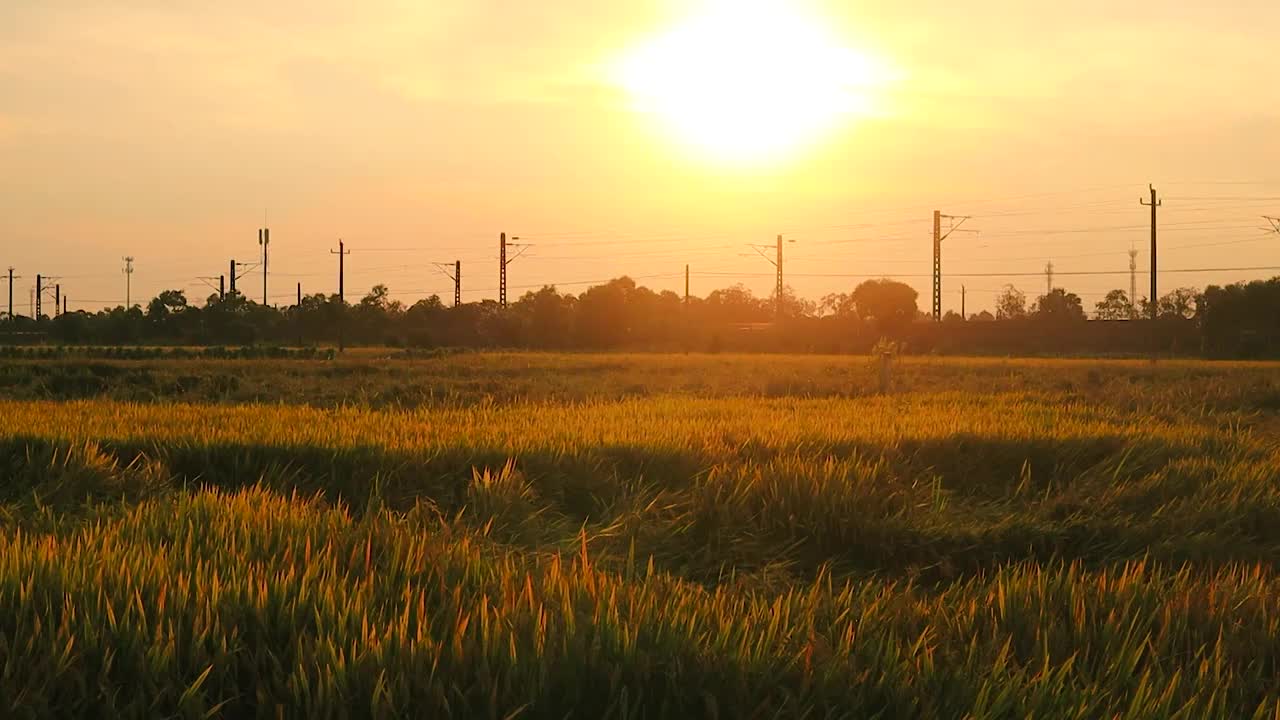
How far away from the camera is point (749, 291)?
93.4 m

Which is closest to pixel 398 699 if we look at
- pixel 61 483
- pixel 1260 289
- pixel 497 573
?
pixel 497 573

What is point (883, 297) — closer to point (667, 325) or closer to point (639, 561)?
point (667, 325)

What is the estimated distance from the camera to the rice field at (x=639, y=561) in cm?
287

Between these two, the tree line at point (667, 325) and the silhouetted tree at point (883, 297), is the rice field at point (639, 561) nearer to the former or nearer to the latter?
the tree line at point (667, 325)

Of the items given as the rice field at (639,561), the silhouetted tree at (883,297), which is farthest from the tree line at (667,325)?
the rice field at (639,561)

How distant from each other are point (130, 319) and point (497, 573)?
75.7 m

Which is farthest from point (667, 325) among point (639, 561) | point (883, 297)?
point (639, 561)

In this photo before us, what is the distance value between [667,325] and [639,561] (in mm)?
60528

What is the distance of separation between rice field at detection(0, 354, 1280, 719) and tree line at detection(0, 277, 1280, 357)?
38634 mm

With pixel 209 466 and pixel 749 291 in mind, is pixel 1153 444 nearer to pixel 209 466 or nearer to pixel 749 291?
pixel 209 466

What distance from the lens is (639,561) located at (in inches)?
230

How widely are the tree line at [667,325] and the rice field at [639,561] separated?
38634mm

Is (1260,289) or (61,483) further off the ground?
(1260,289)

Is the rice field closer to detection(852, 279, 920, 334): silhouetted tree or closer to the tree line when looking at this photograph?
the tree line
